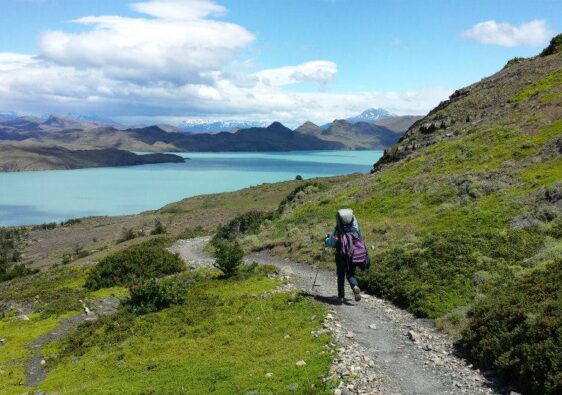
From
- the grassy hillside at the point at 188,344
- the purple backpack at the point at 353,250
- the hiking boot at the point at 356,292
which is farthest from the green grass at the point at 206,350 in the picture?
the purple backpack at the point at 353,250

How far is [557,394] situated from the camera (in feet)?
30.8

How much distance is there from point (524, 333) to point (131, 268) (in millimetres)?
26046

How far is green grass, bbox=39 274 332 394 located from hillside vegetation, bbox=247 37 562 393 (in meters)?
4.37

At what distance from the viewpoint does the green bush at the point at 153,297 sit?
2220 cm

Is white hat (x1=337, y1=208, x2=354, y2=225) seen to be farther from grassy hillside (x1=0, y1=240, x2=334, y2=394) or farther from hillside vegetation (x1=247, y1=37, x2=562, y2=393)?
hillside vegetation (x1=247, y1=37, x2=562, y2=393)

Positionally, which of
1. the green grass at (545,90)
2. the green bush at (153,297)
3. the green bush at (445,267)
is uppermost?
the green grass at (545,90)

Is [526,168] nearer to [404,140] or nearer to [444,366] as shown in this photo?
[444,366]

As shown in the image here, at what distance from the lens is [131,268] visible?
105 ft

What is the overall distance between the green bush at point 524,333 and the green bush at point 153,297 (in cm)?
1333

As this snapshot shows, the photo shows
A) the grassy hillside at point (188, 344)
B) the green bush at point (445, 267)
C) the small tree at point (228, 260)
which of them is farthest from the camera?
the small tree at point (228, 260)

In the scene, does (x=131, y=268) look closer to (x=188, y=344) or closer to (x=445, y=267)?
(x=188, y=344)

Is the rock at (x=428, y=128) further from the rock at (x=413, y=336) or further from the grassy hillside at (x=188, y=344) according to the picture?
the rock at (x=413, y=336)

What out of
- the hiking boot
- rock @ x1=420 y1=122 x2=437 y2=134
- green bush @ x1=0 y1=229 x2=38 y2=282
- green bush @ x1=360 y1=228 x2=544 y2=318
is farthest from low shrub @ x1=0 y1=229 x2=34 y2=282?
rock @ x1=420 y1=122 x2=437 y2=134

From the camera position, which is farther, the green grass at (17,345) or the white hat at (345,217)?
the white hat at (345,217)
